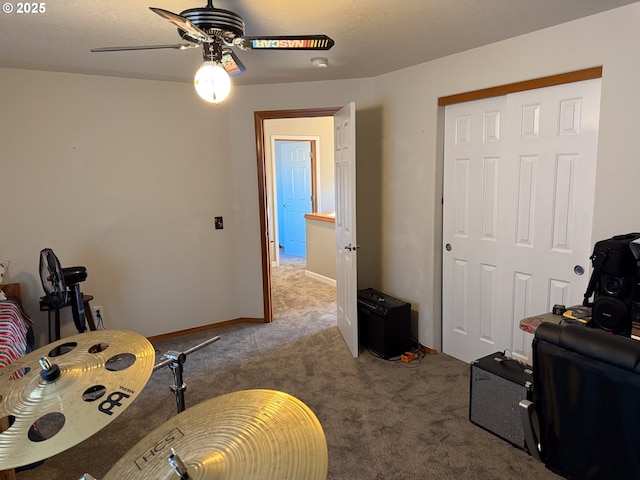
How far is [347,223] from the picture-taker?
331 cm

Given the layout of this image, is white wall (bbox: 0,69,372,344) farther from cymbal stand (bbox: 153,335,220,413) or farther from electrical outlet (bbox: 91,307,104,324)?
cymbal stand (bbox: 153,335,220,413)

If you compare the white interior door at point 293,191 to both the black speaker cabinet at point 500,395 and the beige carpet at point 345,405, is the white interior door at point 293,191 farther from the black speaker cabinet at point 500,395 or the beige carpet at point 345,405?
the black speaker cabinet at point 500,395

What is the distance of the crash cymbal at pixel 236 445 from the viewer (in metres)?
0.94

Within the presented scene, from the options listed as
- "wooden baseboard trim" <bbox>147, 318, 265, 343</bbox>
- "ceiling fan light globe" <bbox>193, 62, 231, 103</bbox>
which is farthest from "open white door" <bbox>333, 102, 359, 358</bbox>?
"ceiling fan light globe" <bbox>193, 62, 231, 103</bbox>

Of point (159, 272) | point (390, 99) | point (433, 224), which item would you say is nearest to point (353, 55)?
point (390, 99)

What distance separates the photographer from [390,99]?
11.0 feet

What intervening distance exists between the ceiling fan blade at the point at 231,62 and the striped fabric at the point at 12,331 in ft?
6.22

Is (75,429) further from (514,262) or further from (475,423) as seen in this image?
(514,262)

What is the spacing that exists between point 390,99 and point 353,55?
654mm

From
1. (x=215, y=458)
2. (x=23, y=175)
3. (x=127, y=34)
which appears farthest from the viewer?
(x=23, y=175)

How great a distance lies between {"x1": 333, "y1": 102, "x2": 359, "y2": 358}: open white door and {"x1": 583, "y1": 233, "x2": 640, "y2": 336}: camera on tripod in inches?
65.6

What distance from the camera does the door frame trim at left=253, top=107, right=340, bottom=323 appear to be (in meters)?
3.71

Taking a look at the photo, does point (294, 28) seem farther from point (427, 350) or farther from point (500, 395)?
point (427, 350)

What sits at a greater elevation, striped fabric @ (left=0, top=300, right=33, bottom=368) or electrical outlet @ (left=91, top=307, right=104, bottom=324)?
striped fabric @ (left=0, top=300, right=33, bottom=368)
